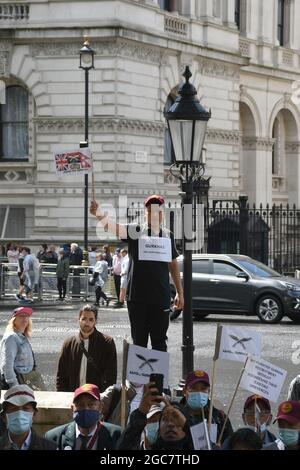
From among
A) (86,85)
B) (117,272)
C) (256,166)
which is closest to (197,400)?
(117,272)

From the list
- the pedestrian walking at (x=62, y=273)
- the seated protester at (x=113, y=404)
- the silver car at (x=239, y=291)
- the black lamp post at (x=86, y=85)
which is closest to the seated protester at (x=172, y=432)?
the seated protester at (x=113, y=404)

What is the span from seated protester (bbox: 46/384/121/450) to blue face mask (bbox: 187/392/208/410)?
1087mm

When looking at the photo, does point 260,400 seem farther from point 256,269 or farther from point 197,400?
point 256,269

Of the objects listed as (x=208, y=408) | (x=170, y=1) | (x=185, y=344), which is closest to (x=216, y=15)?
(x=170, y=1)

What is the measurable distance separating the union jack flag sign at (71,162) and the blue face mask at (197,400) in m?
15.2

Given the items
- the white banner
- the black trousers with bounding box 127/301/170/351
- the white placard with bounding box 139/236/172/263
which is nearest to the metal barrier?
the black trousers with bounding box 127/301/170/351

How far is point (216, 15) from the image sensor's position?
4631cm

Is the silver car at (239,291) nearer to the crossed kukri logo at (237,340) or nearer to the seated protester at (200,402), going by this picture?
the crossed kukri logo at (237,340)

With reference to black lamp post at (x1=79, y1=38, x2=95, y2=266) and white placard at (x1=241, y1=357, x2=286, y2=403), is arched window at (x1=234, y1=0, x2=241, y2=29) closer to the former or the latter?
black lamp post at (x1=79, y1=38, x2=95, y2=266)

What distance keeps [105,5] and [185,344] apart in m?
26.6

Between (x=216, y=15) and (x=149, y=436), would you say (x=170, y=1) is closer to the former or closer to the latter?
(x=216, y=15)

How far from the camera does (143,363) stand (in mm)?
9438

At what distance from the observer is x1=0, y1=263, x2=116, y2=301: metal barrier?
31844 mm
